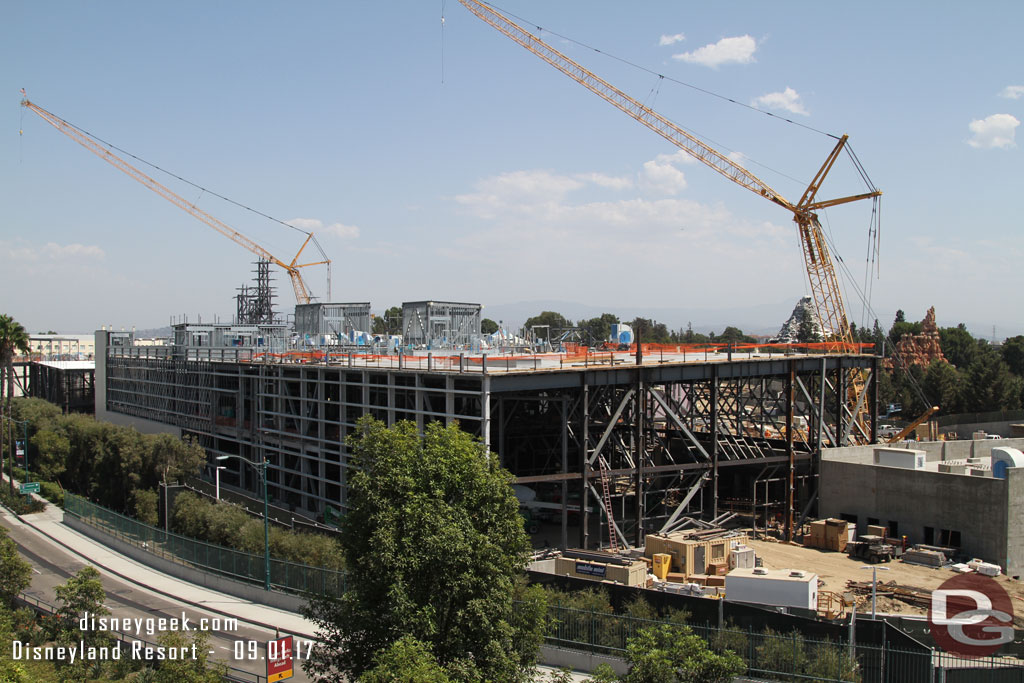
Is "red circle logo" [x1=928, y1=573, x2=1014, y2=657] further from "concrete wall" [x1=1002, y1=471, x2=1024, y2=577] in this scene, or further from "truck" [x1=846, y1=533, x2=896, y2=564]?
"truck" [x1=846, y1=533, x2=896, y2=564]

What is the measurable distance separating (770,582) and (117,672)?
24.0m

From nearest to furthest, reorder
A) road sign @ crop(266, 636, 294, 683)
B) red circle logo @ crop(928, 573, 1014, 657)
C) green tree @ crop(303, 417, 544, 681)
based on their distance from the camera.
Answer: green tree @ crop(303, 417, 544, 681), road sign @ crop(266, 636, 294, 683), red circle logo @ crop(928, 573, 1014, 657)

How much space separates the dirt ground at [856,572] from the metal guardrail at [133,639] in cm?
2609

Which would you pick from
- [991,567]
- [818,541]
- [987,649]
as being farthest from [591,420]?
[987,649]

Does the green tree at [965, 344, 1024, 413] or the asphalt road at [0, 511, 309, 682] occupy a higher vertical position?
the green tree at [965, 344, 1024, 413]

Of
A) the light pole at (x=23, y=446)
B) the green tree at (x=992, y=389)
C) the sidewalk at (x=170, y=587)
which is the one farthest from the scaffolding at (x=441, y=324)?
the green tree at (x=992, y=389)

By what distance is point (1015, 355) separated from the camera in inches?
5123

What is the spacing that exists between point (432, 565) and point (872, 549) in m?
34.1

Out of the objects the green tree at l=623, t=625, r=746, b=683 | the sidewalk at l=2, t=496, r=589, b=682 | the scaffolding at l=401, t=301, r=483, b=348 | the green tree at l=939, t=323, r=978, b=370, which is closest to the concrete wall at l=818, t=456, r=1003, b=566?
the scaffolding at l=401, t=301, r=483, b=348

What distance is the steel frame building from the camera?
42.6 meters

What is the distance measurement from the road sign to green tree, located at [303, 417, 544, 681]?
345cm

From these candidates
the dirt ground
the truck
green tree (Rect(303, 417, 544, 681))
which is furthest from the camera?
the truck

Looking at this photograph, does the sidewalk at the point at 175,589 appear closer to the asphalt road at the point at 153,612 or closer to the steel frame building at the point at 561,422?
the asphalt road at the point at 153,612

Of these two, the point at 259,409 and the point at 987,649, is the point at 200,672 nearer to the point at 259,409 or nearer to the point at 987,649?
the point at 987,649
